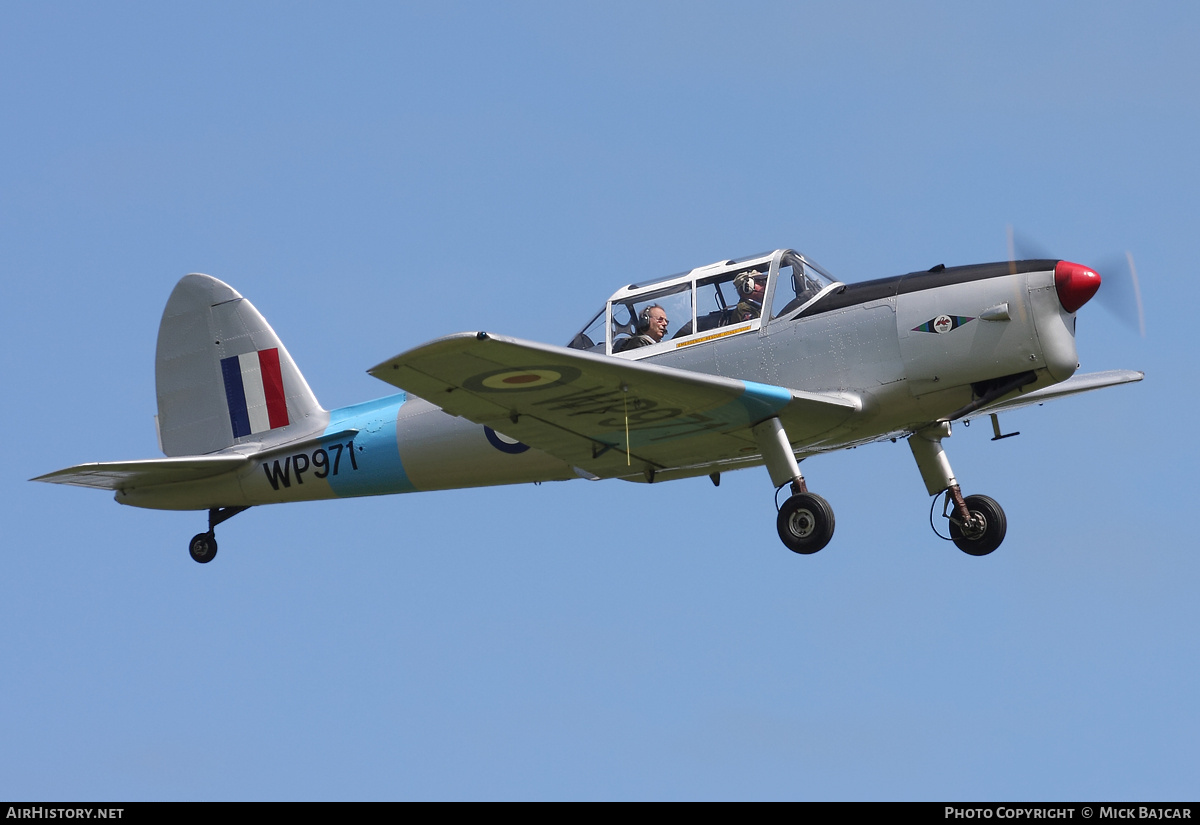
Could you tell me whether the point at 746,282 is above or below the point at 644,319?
above

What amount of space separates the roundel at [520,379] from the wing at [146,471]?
4.50 metres

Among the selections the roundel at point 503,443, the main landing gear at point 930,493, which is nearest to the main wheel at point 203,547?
the roundel at point 503,443

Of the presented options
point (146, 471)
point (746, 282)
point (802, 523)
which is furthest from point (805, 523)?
point (146, 471)

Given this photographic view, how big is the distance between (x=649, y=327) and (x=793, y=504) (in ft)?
6.57

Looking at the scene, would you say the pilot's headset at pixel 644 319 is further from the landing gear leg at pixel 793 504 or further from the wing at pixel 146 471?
the wing at pixel 146 471

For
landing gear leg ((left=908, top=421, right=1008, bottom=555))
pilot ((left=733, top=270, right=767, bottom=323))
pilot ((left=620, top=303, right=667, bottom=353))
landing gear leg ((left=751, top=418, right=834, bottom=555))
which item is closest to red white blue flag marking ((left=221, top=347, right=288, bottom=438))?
pilot ((left=620, top=303, right=667, bottom=353))

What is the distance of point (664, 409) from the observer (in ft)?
36.7

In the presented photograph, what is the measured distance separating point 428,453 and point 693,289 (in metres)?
2.85

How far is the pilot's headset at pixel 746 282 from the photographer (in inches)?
466

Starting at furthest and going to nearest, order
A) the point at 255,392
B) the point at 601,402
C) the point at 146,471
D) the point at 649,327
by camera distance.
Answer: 1. the point at 255,392
2. the point at 146,471
3. the point at 649,327
4. the point at 601,402

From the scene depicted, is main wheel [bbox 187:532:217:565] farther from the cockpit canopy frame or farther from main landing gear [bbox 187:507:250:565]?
the cockpit canopy frame

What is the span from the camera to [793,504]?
11023 millimetres

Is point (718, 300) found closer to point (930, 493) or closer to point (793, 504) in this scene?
point (793, 504)

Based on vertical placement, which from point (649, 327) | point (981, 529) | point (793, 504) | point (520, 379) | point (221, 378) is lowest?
point (981, 529)
